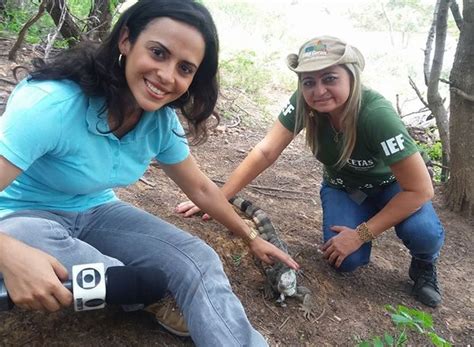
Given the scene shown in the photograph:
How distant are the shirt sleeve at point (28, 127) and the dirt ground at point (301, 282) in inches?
31.0

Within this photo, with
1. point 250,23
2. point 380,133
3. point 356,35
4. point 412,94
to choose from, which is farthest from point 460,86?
point 356,35

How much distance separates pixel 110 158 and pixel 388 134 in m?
1.41

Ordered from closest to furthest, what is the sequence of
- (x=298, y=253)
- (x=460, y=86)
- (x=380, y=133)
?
(x=380, y=133), (x=298, y=253), (x=460, y=86)

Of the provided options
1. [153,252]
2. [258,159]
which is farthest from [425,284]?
[153,252]

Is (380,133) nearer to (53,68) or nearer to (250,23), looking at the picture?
(53,68)

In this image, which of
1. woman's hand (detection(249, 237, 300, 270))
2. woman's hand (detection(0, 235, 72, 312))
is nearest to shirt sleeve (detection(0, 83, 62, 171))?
woman's hand (detection(0, 235, 72, 312))

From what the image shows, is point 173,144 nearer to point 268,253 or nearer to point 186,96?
point 186,96

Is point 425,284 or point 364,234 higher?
point 364,234

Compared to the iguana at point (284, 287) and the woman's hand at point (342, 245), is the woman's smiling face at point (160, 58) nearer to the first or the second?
the iguana at point (284, 287)

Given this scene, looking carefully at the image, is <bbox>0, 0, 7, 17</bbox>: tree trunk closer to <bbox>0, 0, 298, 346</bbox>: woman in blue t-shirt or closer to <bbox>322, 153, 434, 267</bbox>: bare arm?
<bbox>0, 0, 298, 346</bbox>: woman in blue t-shirt

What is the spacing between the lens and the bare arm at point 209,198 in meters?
2.27

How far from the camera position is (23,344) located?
1885 millimetres

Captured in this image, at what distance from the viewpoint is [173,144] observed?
2146mm

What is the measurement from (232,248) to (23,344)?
125 centimetres
